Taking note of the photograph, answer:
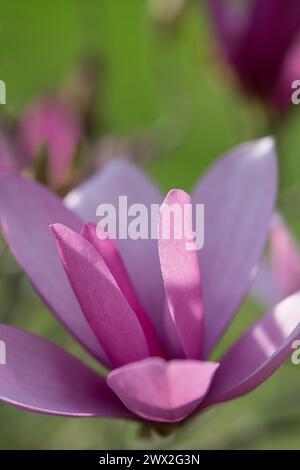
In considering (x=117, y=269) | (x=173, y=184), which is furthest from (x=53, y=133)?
(x=173, y=184)

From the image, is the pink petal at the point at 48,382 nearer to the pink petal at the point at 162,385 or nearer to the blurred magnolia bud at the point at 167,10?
the pink petal at the point at 162,385

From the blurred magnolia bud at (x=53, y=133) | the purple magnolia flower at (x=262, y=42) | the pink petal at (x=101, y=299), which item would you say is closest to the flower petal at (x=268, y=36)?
the purple magnolia flower at (x=262, y=42)

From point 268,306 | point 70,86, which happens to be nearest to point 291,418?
point 268,306

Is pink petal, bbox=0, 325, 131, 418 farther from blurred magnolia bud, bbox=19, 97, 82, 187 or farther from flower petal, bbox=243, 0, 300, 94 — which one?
flower petal, bbox=243, 0, 300, 94

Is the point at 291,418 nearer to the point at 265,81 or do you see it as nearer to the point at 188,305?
the point at 188,305

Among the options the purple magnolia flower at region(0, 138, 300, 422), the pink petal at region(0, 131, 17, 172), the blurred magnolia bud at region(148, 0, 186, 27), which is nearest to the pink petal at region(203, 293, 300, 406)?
the purple magnolia flower at region(0, 138, 300, 422)

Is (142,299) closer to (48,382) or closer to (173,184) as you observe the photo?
(48,382)
